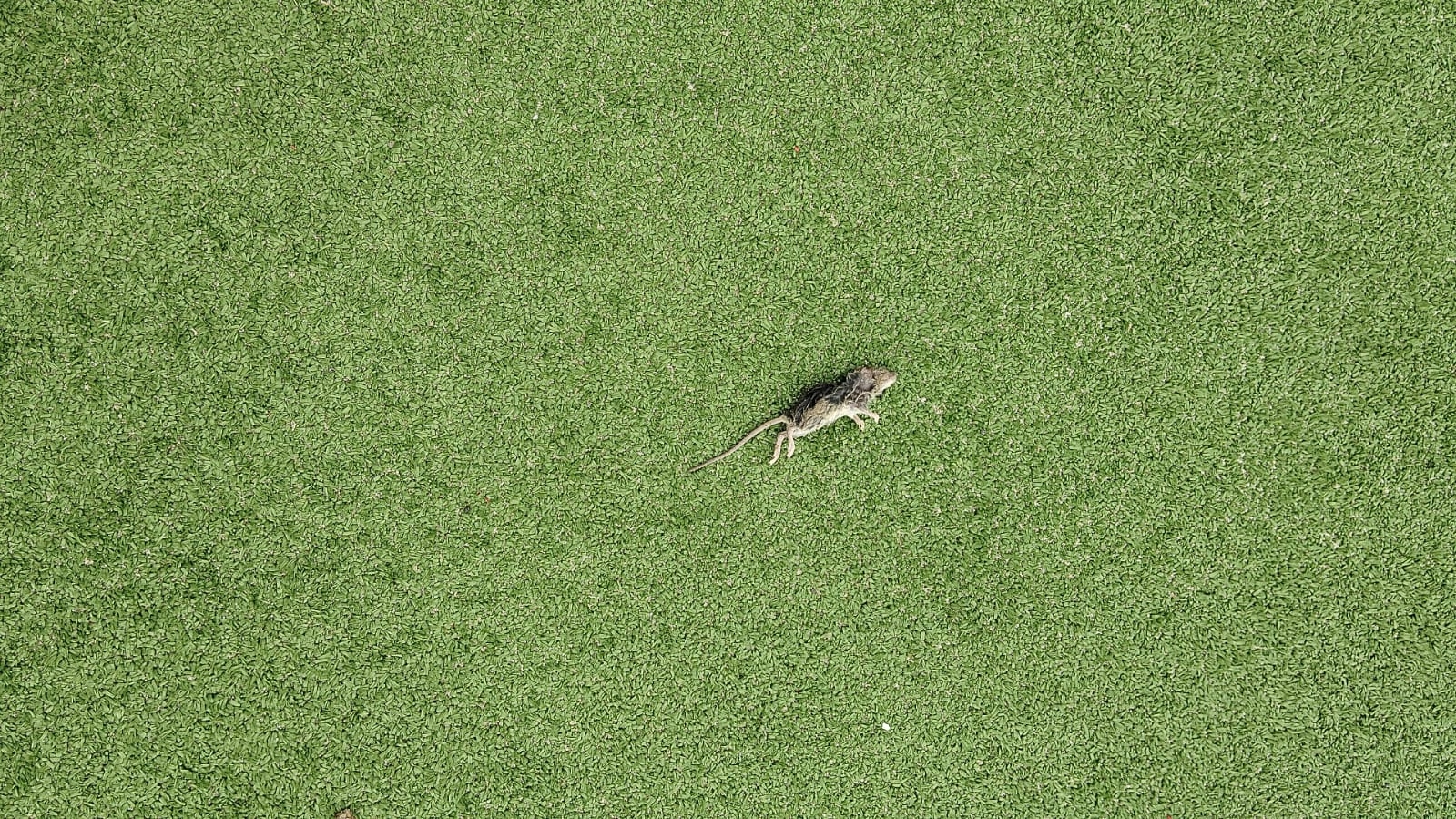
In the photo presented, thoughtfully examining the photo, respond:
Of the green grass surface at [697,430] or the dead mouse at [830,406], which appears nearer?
the dead mouse at [830,406]

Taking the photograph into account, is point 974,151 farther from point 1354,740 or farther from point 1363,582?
point 1354,740

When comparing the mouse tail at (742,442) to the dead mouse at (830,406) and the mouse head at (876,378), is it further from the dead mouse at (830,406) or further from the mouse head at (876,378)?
the mouse head at (876,378)

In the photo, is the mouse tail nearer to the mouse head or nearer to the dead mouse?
the dead mouse

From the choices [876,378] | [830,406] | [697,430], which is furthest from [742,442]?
[876,378]

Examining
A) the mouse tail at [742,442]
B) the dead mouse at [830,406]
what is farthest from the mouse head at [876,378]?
the mouse tail at [742,442]

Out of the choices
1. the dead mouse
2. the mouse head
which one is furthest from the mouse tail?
the mouse head

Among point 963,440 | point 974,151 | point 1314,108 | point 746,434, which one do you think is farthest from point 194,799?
point 1314,108

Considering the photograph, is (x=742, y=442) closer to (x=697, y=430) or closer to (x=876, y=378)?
(x=697, y=430)
